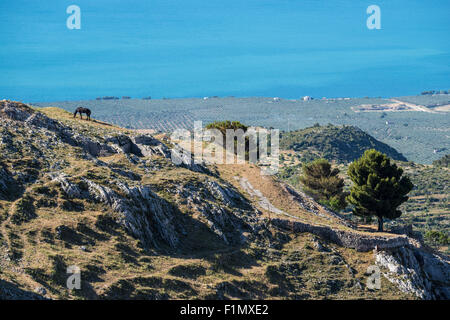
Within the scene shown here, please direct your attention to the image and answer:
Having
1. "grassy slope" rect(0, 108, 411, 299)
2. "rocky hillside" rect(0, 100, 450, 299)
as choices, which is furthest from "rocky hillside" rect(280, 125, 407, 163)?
"grassy slope" rect(0, 108, 411, 299)

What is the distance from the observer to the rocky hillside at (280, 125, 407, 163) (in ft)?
427

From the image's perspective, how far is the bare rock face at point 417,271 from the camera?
130ft

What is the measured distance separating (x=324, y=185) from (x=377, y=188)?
35.7 feet

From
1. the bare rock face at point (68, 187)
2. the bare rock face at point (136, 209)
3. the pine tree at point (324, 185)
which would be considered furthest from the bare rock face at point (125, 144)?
the pine tree at point (324, 185)

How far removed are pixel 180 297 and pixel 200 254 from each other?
6.06 meters

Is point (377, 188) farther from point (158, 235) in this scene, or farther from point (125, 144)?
point (125, 144)

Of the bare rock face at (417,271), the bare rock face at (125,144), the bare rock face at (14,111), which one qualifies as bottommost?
the bare rock face at (417,271)

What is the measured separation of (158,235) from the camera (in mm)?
37000

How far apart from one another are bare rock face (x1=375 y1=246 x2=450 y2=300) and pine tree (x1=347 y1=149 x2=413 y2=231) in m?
5.95

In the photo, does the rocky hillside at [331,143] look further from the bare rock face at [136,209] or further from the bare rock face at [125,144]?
the bare rock face at [136,209]

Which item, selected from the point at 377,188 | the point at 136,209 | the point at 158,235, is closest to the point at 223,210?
the point at 158,235

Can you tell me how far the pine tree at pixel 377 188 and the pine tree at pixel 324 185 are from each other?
659 centimetres

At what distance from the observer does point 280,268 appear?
37.8 metres

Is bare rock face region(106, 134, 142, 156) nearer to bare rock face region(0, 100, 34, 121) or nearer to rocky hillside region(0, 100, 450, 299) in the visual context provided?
rocky hillside region(0, 100, 450, 299)
